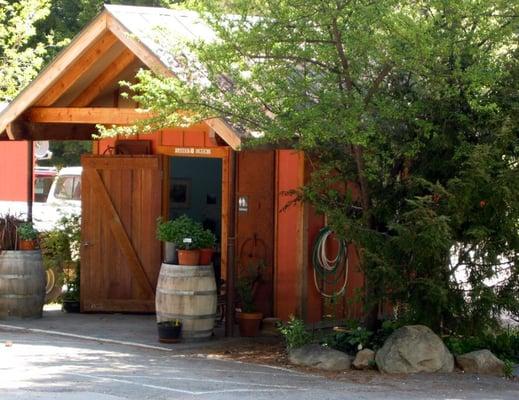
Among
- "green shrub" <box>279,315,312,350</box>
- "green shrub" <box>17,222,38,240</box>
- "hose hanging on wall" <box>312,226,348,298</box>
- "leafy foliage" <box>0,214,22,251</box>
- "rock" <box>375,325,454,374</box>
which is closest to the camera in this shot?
"rock" <box>375,325,454,374</box>

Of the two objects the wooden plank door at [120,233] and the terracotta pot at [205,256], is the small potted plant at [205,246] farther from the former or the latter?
the wooden plank door at [120,233]

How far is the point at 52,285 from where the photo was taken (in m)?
16.6

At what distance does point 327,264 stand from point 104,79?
13.9 feet

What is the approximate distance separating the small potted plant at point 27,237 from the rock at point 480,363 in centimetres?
611

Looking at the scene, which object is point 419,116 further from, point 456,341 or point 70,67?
point 70,67

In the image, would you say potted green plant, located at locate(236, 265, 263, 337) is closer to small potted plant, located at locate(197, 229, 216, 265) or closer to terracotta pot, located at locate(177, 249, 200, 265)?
small potted plant, located at locate(197, 229, 216, 265)

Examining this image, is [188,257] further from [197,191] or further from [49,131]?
[197,191]

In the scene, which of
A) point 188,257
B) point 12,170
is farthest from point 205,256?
point 12,170

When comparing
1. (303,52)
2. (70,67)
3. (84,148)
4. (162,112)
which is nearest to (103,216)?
(70,67)

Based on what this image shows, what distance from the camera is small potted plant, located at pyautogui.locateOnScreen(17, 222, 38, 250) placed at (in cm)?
1448

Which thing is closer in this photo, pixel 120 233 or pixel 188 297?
pixel 188 297

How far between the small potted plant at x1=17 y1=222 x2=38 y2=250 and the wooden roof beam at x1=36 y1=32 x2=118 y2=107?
170cm

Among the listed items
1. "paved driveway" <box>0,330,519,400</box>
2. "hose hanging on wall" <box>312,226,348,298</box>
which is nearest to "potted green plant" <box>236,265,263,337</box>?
"hose hanging on wall" <box>312,226,348,298</box>

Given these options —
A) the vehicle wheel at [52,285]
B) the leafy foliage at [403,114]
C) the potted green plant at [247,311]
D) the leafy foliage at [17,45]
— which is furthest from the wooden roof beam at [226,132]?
the leafy foliage at [17,45]
